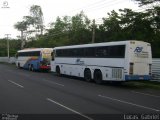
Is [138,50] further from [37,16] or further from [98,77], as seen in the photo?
[37,16]

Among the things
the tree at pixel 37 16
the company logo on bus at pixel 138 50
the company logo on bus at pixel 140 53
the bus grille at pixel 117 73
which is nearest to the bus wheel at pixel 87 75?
the bus grille at pixel 117 73

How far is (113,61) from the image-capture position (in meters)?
23.7

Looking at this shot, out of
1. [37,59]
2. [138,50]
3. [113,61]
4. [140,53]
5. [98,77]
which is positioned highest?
[138,50]

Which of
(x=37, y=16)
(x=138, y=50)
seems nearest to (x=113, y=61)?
(x=138, y=50)

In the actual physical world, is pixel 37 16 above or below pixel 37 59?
above

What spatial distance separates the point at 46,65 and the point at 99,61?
17931mm

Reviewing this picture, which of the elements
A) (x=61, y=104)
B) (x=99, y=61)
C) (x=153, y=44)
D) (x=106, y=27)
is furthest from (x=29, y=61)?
(x=61, y=104)

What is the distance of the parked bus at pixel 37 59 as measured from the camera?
139ft

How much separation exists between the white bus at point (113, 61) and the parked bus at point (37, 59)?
12.3 m

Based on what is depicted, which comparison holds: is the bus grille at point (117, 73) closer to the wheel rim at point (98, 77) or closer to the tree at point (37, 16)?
the wheel rim at point (98, 77)

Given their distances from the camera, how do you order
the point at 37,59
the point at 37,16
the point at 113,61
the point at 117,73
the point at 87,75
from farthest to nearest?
1. the point at 37,16
2. the point at 37,59
3. the point at 87,75
4. the point at 113,61
5. the point at 117,73

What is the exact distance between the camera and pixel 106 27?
48.7 m

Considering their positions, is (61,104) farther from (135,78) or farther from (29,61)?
(29,61)

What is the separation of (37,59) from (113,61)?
68.9ft
